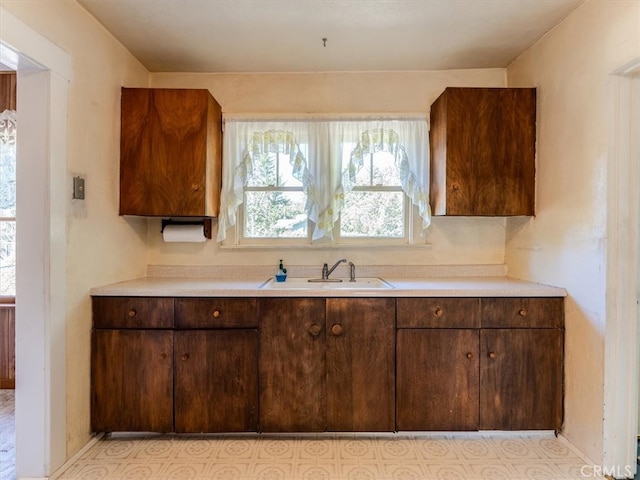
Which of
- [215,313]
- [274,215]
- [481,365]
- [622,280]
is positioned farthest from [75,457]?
[622,280]

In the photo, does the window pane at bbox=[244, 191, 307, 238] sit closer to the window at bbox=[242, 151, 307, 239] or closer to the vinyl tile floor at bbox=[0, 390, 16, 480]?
the window at bbox=[242, 151, 307, 239]

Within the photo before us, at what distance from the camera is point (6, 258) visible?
2607 millimetres

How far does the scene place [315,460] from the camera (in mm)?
1844

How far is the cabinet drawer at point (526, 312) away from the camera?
1.99 m

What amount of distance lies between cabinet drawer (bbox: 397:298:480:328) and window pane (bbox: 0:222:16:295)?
9.42 feet

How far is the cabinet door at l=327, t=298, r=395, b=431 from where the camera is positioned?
199 centimetres

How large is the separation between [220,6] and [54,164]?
3.91 ft

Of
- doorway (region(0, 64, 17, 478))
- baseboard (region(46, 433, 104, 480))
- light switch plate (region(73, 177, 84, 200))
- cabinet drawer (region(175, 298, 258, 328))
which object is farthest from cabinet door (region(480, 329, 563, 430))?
doorway (region(0, 64, 17, 478))

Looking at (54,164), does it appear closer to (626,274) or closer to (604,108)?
(604,108)

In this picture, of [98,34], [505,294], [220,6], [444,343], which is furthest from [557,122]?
[98,34]

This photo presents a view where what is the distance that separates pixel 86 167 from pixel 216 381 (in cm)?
143

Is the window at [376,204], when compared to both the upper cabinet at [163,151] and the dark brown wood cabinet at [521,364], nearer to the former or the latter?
the dark brown wood cabinet at [521,364]

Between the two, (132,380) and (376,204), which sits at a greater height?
(376,204)

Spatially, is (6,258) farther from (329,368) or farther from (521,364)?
(521,364)
